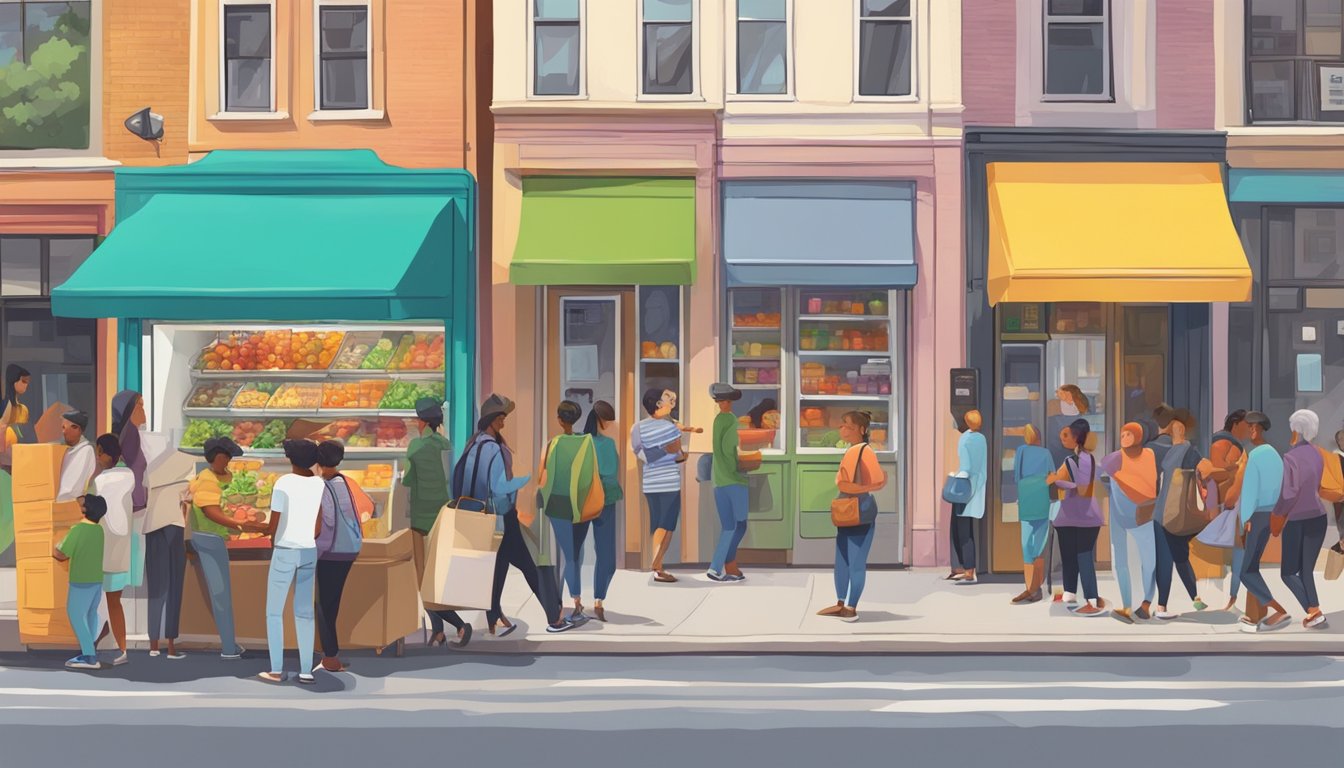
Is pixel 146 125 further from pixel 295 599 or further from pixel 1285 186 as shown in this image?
pixel 1285 186

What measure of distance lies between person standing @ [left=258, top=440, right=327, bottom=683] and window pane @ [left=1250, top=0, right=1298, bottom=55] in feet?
39.1

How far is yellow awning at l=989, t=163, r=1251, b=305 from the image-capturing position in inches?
621

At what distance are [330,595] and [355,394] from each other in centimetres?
566

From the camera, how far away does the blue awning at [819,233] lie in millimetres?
16438

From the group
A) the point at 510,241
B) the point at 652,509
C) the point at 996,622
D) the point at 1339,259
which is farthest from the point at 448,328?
the point at 1339,259

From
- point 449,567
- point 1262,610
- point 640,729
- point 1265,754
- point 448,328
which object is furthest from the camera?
point 448,328

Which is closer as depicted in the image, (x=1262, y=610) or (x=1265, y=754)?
(x=1265, y=754)

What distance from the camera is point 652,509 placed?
1516 centimetres

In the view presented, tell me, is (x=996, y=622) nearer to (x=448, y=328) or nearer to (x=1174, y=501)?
(x=1174, y=501)

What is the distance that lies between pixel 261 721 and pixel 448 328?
7564 mm

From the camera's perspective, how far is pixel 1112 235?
16250mm

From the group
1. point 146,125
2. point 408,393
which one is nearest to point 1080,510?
point 408,393

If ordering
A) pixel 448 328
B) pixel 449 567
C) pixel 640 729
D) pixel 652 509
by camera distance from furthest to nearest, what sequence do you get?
pixel 448 328
pixel 652 509
pixel 449 567
pixel 640 729

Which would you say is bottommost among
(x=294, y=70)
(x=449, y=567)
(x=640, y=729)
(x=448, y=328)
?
(x=640, y=729)
